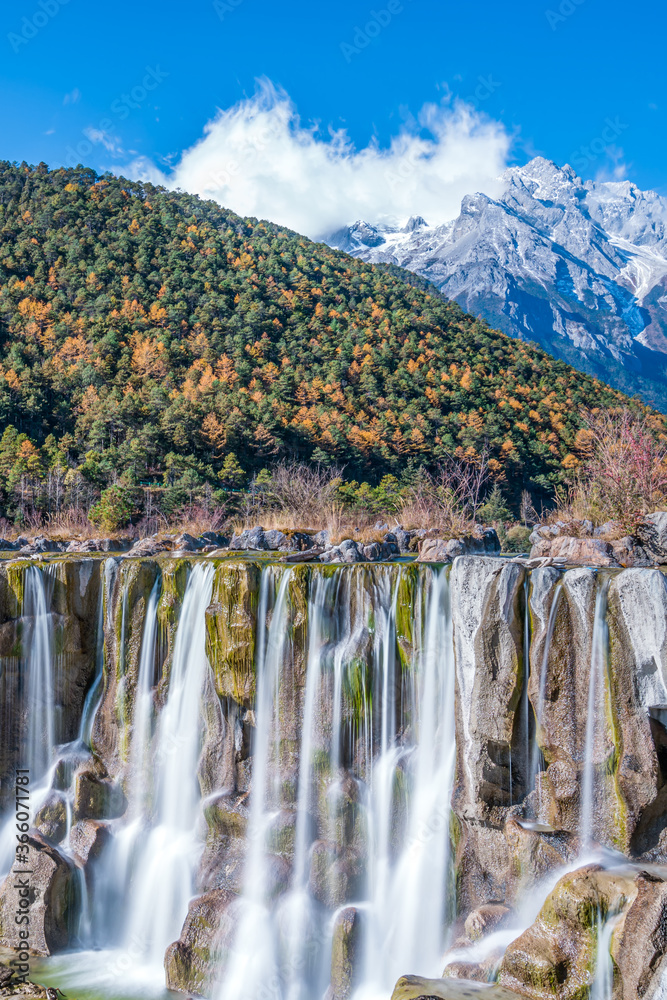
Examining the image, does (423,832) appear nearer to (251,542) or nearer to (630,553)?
(630,553)

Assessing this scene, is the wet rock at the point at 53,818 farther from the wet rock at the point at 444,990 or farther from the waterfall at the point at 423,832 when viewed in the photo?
the wet rock at the point at 444,990

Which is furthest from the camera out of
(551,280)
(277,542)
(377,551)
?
(551,280)

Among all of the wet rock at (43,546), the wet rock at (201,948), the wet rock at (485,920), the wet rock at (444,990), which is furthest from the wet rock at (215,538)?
the wet rock at (444,990)

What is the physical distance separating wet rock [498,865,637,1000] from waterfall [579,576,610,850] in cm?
81

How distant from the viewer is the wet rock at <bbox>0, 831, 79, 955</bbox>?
7.18m

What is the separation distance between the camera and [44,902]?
7219 mm

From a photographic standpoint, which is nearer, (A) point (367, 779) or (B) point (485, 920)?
(B) point (485, 920)

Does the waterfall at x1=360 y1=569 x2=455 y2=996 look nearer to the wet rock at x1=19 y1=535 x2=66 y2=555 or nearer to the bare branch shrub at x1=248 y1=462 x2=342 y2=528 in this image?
the bare branch shrub at x1=248 y1=462 x2=342 y2=528

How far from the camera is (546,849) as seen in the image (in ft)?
19.7

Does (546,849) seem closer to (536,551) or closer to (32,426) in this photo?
(536,551)

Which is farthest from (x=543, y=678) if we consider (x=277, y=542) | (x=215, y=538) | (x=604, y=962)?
(x=215, y=538)

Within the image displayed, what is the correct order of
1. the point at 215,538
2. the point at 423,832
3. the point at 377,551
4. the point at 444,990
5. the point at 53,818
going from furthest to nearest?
the point at 215,538
the point at 377,551
the point at 53,818
the point at 423,832
the point at 444,990

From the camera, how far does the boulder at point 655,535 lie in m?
10.2

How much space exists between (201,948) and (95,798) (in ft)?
7.93
